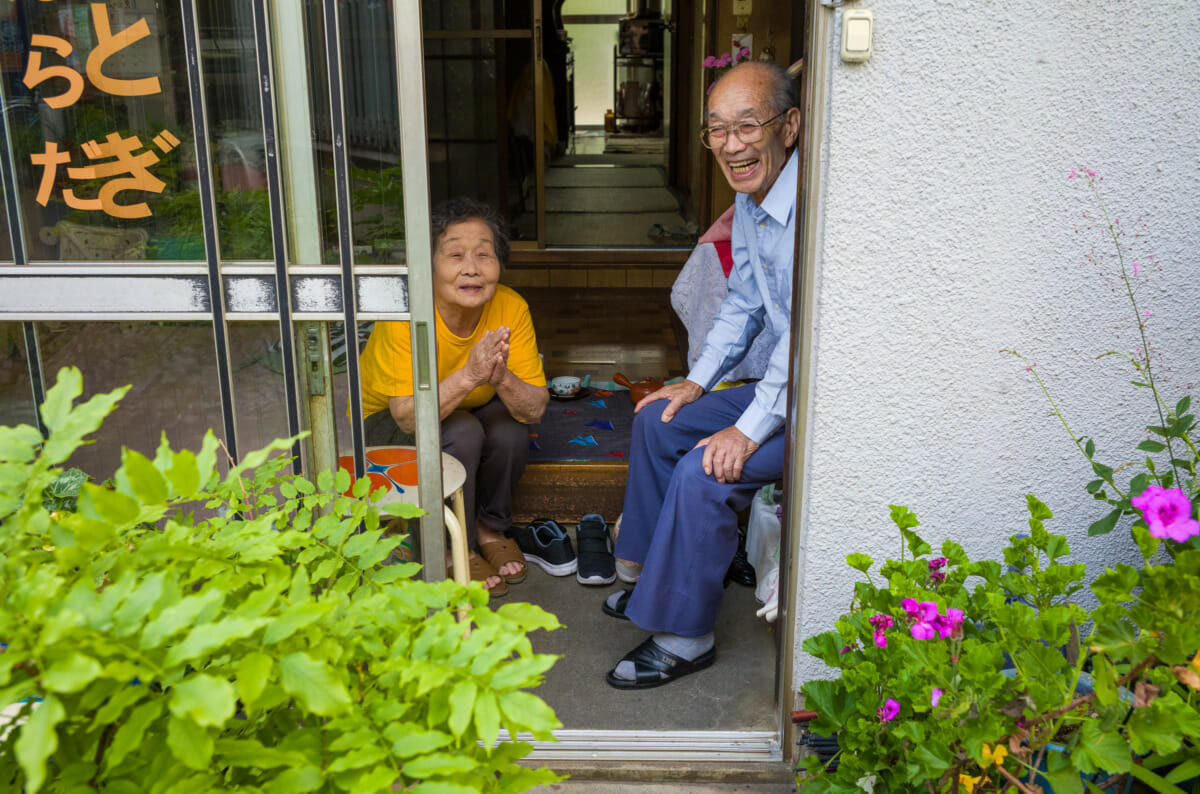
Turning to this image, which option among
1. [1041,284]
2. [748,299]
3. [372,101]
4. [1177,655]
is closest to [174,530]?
[372,101]

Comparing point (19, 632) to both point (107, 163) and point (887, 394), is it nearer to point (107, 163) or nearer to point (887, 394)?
point (107, 163)

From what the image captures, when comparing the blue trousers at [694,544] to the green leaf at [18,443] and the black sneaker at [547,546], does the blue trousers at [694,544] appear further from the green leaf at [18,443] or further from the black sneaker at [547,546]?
the green leaf at [18,443]

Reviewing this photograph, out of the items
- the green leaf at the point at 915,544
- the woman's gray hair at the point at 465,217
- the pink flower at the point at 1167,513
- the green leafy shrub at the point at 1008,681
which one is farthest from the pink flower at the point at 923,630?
the woman's gray hair at the point at 465,217

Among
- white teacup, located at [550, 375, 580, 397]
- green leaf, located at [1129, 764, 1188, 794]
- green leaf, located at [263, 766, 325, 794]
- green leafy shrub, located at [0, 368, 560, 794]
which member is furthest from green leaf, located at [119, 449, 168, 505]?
white teacup, located at [550, 375, 580, 397]

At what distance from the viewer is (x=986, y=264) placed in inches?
62.6

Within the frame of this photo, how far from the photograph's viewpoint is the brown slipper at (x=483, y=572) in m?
2.51

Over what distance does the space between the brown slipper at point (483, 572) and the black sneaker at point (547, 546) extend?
153mm

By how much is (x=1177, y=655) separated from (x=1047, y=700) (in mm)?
165

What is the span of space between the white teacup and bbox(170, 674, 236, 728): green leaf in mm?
2872

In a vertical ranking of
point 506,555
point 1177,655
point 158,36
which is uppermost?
point 158,36

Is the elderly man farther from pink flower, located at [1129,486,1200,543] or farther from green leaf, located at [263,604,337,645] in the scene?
green leaf, located at [263,604,337,645]

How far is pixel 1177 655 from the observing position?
106cm

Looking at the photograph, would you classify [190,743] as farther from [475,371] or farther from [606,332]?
[606,332]

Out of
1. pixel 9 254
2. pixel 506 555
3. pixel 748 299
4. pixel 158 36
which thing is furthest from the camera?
pixel 506 555
